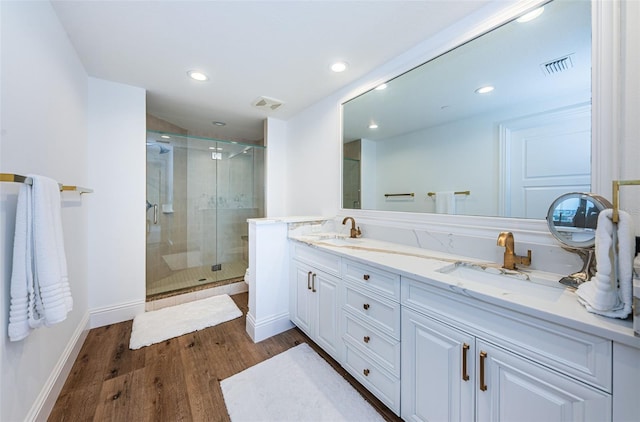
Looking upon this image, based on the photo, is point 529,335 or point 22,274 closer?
point 529,335

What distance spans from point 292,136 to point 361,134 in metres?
1.22

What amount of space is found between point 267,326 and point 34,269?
58.4 inches

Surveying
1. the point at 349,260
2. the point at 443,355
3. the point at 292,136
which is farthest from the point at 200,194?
the point at 443,355

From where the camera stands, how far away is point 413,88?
70.8 inches

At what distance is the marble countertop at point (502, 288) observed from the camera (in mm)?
684

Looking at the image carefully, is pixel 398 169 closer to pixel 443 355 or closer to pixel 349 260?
pixel 349 260

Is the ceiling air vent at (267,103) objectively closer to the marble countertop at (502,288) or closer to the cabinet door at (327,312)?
the marble countertop at (502,288)

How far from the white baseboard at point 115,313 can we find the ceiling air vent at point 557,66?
3569mm

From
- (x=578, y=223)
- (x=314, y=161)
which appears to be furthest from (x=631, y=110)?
(x=314, y=161)

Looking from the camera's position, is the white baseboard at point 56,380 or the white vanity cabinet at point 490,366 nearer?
the white vanity cabinet at point 490,366

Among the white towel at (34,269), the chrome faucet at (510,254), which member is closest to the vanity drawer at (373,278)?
the chrome faucet at (510,254)

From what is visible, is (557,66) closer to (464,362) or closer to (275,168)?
(464,362)

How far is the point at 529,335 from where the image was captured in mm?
801

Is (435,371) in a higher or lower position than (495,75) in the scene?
lower
